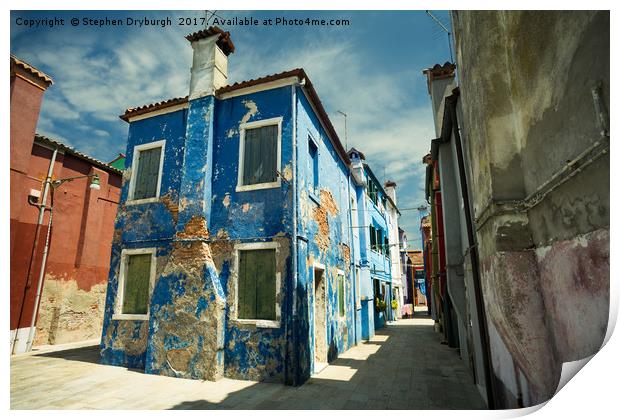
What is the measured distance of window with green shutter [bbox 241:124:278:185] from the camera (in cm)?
729

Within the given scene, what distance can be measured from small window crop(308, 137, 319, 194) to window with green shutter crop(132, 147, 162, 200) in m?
3.88

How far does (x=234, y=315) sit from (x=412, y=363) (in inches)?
180

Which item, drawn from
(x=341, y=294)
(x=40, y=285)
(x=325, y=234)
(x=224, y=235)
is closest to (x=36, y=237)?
(x=40, y=285)

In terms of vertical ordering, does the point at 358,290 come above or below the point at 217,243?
below

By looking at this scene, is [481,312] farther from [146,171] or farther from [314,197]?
[146,171]

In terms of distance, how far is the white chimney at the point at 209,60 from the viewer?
8109mm

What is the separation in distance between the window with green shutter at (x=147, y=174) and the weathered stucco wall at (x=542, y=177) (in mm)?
7341

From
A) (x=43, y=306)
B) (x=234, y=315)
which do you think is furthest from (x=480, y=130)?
(x=43, y=306)

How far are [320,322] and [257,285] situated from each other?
2293 mm

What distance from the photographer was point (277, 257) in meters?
6.71

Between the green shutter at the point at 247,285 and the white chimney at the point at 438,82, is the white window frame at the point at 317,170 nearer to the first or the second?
the green shutter at the point at 247,285

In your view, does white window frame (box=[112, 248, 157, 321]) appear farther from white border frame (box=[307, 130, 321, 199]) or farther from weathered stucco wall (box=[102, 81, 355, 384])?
white border frame (box=[307, 130, 321, 199])

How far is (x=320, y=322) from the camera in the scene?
322 inches

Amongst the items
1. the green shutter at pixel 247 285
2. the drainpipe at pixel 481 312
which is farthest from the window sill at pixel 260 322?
the drainpipe at pixel 481 312
